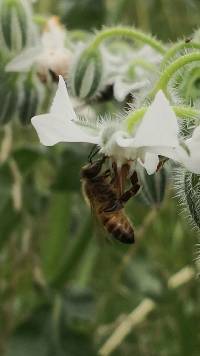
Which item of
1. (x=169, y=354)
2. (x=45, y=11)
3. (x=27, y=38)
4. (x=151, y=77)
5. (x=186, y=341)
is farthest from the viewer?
(x=45, y=11)

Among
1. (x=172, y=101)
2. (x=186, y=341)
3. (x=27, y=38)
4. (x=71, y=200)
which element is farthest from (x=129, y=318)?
(x=172, y=101)

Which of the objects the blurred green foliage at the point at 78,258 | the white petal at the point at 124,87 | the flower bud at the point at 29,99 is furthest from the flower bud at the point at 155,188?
the blurred green foliage at the point at 78,258

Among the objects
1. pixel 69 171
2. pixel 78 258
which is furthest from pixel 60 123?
pixel 78 258

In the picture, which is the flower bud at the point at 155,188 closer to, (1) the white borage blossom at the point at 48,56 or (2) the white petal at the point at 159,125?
(1) the white borage blossom at the point at 48,56

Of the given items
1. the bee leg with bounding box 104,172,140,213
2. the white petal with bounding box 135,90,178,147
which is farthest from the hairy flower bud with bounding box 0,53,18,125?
the white petal with bounding box 135,90,178,147

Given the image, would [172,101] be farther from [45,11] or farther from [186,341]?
[45,11]
